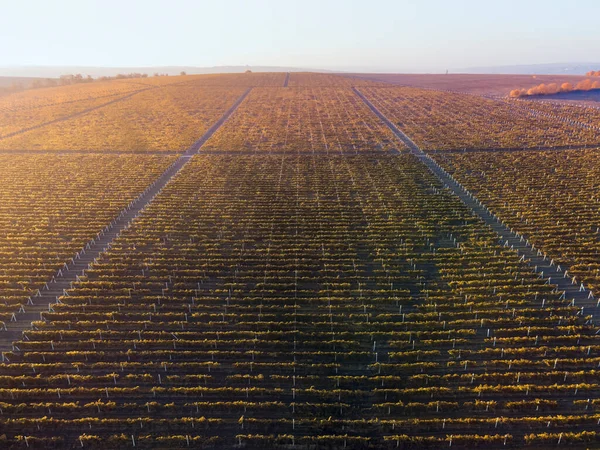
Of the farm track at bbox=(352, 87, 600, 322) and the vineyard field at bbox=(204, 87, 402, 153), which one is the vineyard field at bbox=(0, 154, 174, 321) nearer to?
the vineyard field at bbox=(204, 87, 402, 153)

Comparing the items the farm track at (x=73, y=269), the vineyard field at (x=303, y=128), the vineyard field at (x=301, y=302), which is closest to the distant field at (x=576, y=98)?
the vineyard field at (x=303, y=128)

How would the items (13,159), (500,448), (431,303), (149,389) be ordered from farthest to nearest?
(13,159)
(431,303)
(149,389)
(500,448)

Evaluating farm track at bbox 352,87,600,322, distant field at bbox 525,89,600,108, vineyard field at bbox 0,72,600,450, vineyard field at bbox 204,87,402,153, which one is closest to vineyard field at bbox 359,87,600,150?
vineyard field at bbox 204,87,402,153

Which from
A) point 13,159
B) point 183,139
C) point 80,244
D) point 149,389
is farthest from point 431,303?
point 13,159

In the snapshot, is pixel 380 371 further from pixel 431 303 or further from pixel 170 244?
pixel 170 244

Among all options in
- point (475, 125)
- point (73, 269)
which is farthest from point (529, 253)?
point (475, 125)

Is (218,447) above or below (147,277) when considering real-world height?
below

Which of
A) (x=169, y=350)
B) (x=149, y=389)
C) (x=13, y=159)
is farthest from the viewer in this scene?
(x=13, y=159)
